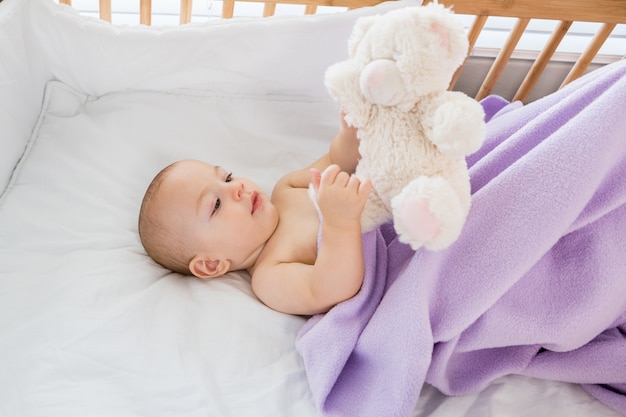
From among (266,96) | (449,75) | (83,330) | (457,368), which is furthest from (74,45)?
(457,368)

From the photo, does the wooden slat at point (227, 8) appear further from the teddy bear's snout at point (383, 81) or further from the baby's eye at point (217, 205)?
the teddy bear's snout at point (383, 81)

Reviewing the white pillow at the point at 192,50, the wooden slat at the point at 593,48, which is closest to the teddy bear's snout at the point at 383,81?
the white pillow at the point at 192,50

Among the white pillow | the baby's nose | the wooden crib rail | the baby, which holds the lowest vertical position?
the baby

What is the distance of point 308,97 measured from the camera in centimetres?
126

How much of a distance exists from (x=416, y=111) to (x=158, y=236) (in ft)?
1.77

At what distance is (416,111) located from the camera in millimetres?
665

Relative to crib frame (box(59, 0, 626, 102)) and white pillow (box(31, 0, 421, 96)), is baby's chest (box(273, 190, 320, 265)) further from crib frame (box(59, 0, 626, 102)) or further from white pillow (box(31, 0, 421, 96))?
crib frame (box(59, 0, 626, 102))

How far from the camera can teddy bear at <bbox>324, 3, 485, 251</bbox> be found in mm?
609

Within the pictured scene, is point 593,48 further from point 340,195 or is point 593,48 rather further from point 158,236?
point 158,236

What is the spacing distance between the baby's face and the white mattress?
0.26 feet

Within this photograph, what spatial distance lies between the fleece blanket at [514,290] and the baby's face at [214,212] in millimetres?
216

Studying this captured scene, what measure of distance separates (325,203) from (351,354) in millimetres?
283

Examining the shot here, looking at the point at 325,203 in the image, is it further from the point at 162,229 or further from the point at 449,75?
the point at 162,229

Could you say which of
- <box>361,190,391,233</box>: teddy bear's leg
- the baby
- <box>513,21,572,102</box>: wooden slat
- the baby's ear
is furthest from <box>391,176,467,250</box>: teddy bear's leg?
<box>513,21,572,102</box>: wooden slat
